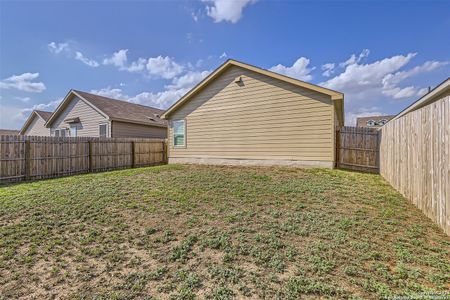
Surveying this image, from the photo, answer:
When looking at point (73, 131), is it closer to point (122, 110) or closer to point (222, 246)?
point (122, 110)

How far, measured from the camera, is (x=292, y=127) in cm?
934

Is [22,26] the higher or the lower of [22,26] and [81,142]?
the higher

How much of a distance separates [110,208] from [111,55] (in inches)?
488

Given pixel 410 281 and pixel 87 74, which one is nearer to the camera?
pixel 410 281

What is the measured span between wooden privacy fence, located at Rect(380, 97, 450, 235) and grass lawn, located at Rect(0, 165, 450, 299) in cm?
29

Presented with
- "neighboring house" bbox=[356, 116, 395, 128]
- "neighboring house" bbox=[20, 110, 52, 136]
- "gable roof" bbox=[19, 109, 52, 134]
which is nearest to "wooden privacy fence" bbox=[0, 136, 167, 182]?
"neighboring house" bbox=[20, 110, 52, 136]

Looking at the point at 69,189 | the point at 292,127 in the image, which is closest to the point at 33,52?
the point at 69,189

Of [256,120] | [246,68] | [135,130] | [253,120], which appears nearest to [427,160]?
[256,120]

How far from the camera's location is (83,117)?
16312 millimetres

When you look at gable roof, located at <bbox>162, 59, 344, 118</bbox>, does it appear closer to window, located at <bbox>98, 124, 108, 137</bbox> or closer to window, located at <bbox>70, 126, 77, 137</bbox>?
window, located at <bbox>98, 124, 108, 137</bbox>

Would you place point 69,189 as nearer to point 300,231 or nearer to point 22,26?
point 300,231

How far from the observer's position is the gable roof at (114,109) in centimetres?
1515

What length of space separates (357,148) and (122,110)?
15.9m

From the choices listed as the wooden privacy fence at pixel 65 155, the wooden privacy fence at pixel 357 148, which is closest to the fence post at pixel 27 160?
the wooden privacy fence at pixel 65 155
